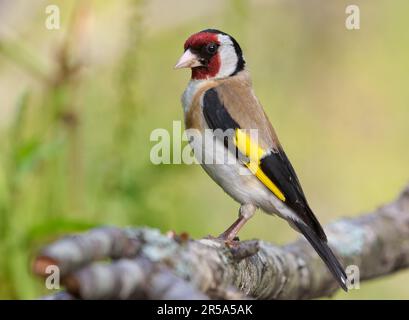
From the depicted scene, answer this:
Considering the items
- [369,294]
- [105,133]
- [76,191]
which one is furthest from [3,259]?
[369,294]

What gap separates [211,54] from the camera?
2.88 m

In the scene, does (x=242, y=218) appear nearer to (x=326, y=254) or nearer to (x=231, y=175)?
(x=231, y=175)

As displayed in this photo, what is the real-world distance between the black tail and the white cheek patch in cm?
71

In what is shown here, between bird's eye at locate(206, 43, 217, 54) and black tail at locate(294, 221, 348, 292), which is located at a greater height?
bird's eye at locate(206, 43, 217, 54)

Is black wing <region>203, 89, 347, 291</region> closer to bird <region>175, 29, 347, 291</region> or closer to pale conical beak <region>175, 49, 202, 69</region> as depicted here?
bird <region>175, 29, 347, 291</region>

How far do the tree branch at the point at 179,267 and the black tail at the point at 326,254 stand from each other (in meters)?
0.07

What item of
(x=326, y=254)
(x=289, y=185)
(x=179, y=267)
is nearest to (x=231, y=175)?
(x=289, y=185)

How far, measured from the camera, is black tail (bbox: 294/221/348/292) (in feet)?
7.64

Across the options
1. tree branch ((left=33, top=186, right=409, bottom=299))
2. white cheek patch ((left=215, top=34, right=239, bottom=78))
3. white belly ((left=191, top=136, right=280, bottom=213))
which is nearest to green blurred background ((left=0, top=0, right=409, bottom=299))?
white cheek patch ((left=215, top=34, right=239, bottom=78))

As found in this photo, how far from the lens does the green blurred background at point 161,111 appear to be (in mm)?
2957

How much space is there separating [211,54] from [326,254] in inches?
35.7

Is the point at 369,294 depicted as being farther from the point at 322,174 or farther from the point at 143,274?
the point at 143,274

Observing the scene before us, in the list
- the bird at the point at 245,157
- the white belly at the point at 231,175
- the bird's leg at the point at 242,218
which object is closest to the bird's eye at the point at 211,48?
the bird at the point at 245,157

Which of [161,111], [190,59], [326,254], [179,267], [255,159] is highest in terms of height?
[190,59]
